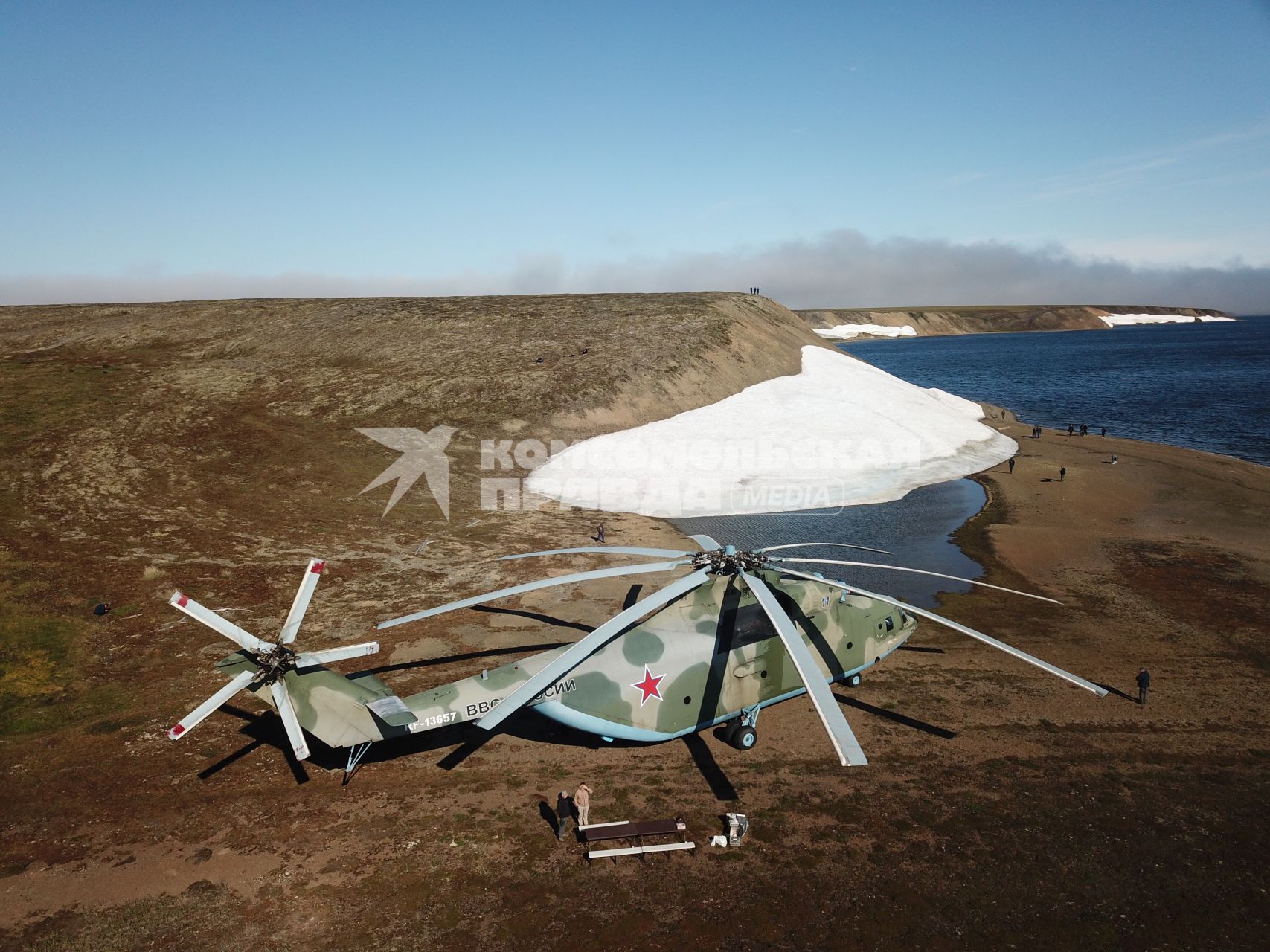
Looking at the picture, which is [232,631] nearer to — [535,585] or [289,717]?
[289,717]

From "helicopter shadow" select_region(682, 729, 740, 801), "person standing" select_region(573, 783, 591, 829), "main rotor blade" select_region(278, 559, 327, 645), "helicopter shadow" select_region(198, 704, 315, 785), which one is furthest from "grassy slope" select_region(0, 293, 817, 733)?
"person standing" select_region(573, 783, 591, 829)

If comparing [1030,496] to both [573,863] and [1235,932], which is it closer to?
[1235,932]

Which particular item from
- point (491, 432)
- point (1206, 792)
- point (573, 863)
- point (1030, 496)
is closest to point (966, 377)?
point (1030, 496)

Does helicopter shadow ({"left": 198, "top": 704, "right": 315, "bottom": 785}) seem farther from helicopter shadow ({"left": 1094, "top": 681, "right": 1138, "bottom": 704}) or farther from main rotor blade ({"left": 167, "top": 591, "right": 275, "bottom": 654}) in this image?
helicopter shadow ({"left": 1094, "top": 681, "right": 1138, "bottom": 704})

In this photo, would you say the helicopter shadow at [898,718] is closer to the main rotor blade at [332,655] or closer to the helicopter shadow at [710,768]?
the helicopter shadow at [710,768]

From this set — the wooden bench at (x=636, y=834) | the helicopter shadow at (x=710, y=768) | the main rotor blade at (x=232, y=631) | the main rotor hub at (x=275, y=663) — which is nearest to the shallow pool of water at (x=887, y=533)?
the helicopter shadow at (x=710, y=768)

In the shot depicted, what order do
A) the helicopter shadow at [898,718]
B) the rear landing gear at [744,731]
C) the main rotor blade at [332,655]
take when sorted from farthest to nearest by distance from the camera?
the helicopter shadow at [898,718], the rear landing gear at [744,731], the main rotor blade at [332,655]
